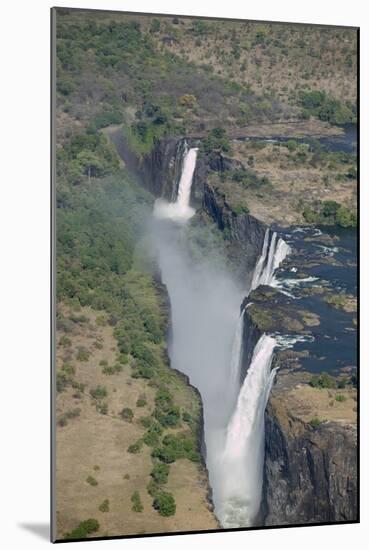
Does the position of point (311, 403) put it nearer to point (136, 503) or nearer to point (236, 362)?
point (236, 362)

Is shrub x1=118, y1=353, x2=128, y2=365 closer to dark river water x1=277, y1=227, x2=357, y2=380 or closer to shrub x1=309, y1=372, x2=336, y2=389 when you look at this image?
dark river water x1=277, y1=227, x2=357, y2=380

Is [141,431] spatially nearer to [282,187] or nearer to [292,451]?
[292,451]

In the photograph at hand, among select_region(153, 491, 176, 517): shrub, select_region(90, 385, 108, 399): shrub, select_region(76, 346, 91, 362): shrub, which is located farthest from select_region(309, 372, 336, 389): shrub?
select_region(76, 346, 91, 362): shrub

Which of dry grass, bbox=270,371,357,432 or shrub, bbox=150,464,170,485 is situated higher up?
dry grass, bbox=270,371,357,432

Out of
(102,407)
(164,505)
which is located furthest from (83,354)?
(164,505)

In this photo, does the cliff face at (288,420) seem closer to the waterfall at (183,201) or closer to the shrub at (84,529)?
the waterfall at (183,201)
